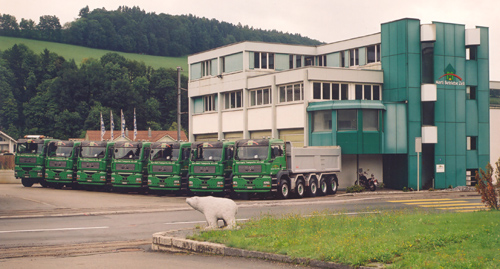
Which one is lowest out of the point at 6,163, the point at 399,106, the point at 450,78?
the point at 6,163

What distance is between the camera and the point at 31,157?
40.0m

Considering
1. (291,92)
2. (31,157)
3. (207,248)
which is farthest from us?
(291,92)

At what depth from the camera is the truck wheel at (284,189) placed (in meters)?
31.3

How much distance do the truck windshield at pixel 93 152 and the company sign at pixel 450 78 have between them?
75.4 feet

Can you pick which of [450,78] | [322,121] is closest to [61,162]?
[322,121]

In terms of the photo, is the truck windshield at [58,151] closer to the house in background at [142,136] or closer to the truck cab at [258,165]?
the truck cab at [258,165]

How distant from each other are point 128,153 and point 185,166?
143 inches

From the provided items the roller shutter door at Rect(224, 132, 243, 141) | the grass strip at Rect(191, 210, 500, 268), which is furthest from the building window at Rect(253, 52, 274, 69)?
the grass strip at Rect(191, 210, 500, 268)

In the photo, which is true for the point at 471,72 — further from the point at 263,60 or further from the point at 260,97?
the point at 263,60

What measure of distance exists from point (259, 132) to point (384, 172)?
10110 millimetres

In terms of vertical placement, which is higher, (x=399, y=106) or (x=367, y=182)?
(x=399, y=106)

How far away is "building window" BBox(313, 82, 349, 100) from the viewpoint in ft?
141

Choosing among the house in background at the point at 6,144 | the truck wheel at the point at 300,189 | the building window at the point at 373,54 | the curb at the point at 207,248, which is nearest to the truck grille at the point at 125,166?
the truck wheel at the point at 300,189

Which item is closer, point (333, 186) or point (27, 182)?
point (333, 186)
